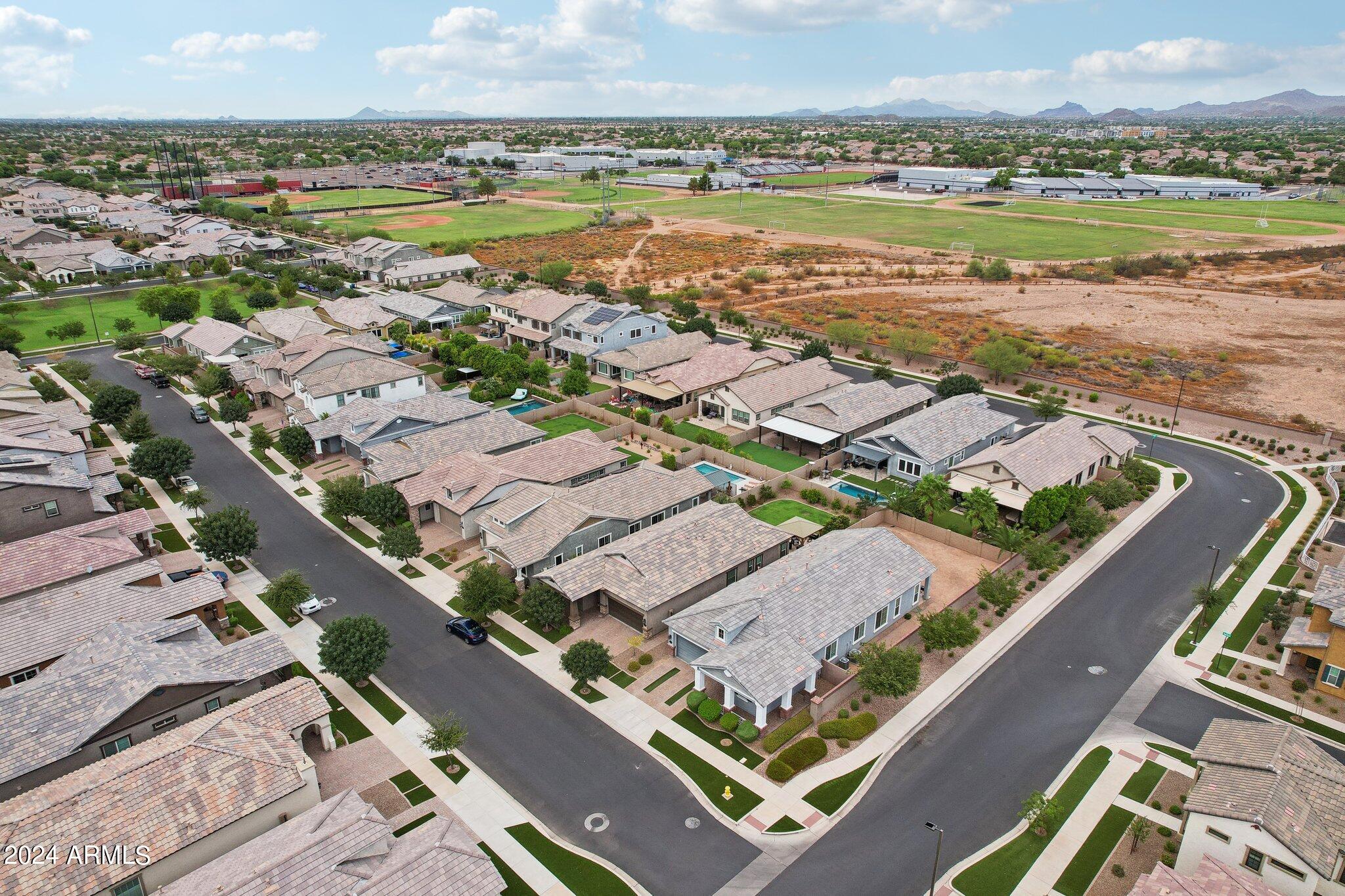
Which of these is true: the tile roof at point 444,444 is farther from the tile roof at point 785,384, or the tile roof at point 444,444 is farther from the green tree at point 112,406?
the green tree at point 112,406

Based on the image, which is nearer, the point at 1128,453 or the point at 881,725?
the point at 881,725

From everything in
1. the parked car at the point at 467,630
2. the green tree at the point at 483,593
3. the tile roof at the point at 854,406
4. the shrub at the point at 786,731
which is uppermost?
the tile roof at the point at 854,406

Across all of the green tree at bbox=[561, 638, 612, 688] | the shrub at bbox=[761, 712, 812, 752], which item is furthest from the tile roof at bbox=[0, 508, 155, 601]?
the shrub at bbox=[761, 712, 812, 752]

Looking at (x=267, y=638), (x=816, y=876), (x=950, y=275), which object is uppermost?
(x=950, y=275)

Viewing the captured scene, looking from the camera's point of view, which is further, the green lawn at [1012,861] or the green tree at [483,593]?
the green tree at [483,593]

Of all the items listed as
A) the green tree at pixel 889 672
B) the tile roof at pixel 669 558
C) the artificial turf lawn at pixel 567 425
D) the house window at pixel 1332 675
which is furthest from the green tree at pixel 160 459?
the house window at pixel 1332 675

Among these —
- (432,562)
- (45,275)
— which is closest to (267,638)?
(432,562)

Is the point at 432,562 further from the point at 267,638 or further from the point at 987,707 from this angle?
the point at 987,707

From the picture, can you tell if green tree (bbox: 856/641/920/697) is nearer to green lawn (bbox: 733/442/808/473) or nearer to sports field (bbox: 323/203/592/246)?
green lawn (bbox: 733/442/808/473)
